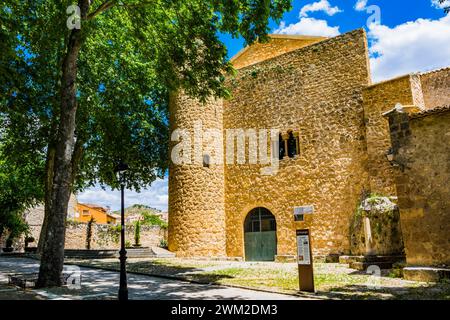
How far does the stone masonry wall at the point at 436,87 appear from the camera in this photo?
1714cm

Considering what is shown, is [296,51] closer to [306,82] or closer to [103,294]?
[306,82]

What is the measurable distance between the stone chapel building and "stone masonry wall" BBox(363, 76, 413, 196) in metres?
0.04

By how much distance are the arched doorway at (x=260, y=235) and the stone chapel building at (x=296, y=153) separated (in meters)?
0.05

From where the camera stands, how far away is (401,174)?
1002cm

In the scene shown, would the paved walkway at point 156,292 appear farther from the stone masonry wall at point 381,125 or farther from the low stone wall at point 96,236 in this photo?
the low stone wall at point 96,236

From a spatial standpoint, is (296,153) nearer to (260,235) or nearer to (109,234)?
(260,235)

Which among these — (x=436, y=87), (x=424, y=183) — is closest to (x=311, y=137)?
(x=436, y=87)

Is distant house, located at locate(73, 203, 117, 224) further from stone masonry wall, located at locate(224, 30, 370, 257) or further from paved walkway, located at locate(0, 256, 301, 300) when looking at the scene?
paved walkway, located at locate(0, 256, 301, 300)

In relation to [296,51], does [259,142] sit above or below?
below

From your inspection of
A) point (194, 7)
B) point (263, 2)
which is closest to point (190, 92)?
point (194, 7)

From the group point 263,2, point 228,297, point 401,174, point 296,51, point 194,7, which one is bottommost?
point 228,297

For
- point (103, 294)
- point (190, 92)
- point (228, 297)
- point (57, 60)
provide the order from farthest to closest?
point (57, 60), point (190, 92), point (103, 294), point (228, 297)

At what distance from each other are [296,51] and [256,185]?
670 centimetres

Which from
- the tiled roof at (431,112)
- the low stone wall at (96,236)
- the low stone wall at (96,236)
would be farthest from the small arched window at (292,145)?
the low stone wall at (96,236)
